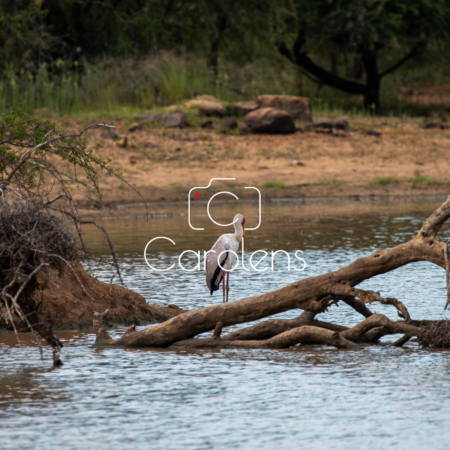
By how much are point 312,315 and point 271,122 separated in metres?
15.9

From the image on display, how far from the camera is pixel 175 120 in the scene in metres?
22.4

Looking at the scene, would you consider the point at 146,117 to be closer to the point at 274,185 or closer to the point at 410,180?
the point at 274,185

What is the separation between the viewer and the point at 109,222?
16922mm

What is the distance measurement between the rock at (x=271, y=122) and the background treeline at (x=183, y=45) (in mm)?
3164

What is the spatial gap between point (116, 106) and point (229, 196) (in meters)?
6.42

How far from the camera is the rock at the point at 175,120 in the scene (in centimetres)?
2239

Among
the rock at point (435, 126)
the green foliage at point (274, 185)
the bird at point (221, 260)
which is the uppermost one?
the rock at point (435, 126)

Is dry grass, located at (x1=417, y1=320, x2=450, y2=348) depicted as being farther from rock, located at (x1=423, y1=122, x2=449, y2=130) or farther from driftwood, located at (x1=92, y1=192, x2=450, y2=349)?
rock, located at (x1=423, y1=122, x2=449, y2=130)

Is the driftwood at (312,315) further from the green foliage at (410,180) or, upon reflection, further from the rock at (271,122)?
the rock at (271,122)

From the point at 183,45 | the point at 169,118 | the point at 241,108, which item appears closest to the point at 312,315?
the point at 169,118

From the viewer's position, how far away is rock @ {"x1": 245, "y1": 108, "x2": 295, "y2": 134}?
73.4 feet

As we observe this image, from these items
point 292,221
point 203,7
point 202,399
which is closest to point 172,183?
point 292,221

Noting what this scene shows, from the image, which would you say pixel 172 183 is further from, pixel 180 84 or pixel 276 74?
pixel 276 74

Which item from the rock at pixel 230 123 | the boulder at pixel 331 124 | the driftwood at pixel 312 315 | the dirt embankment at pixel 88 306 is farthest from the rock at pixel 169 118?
the driftwood at pixel 312 315
